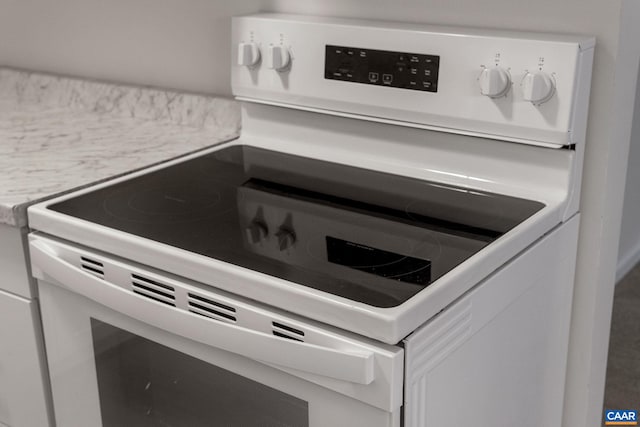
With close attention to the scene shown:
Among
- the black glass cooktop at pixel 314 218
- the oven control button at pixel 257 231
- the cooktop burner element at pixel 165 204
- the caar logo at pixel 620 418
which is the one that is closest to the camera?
the black glass cooktop at pixel 314 218

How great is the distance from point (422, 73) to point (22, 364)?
Answer: 88 centimetres

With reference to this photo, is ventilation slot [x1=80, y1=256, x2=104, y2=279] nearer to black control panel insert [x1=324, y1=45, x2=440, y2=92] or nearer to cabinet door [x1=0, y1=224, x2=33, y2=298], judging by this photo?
cabinet door [x1=0, y1=224, x2=33, y2=298]

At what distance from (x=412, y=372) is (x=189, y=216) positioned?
0.49 meters

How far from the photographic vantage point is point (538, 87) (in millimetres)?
1268

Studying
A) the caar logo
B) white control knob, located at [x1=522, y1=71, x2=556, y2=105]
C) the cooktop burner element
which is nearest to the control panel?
white control knob, located at [x1=522, y1=71, x2=556, y2=105]

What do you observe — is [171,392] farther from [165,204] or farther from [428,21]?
[428,21]

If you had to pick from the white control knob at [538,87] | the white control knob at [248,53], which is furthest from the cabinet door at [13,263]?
the white control knob at [538,87]

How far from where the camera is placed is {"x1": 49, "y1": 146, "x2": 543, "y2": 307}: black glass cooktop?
1.10 m

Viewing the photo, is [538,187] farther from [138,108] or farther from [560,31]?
[138,108]

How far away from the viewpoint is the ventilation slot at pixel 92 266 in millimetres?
1253

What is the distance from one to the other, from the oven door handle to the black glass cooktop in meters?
0.08

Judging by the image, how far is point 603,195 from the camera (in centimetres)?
139

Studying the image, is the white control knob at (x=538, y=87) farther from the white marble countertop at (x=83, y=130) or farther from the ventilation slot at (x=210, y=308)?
the white marble countertop at (x=83, y=130)

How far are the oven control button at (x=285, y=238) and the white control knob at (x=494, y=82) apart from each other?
395 millimetres
